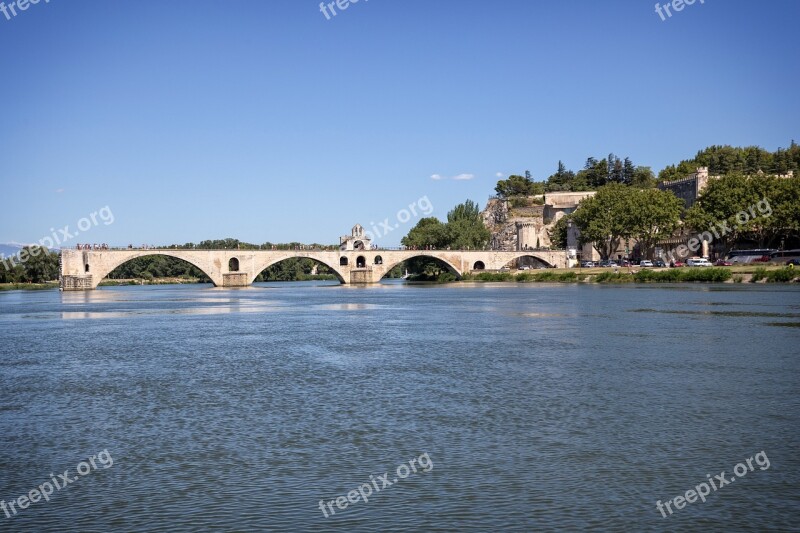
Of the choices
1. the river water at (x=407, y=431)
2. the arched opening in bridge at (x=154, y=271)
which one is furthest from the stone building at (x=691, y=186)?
the river water at (x=407, y=431)

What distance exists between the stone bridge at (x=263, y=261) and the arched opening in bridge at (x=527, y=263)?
370 mm

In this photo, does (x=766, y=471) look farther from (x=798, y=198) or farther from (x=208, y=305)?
(x=798, y=198)

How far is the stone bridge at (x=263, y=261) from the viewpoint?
8681cm

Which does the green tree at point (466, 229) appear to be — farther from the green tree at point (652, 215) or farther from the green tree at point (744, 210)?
the green tree at point (744, 210)

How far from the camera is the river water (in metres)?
10.7

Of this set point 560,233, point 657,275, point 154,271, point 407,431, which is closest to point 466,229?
point 560,233

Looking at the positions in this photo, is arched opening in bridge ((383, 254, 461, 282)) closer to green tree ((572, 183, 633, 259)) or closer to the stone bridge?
the stone bridge

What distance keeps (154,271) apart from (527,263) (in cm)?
6741

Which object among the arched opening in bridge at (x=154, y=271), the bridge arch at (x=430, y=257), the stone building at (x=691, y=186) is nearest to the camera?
the stone building at (x=691, y=186)

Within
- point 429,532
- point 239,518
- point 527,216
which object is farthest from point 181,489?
point 527,216

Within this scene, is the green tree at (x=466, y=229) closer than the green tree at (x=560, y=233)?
Yes

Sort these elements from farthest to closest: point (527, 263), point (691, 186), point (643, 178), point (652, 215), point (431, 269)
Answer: point (643, 178) < point (527, 263) < point (431, 269) < point (691, 186) < point (652, 215)

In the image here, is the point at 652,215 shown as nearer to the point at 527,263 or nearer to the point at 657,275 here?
the point at 657,275

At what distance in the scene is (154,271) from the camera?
14275cm
